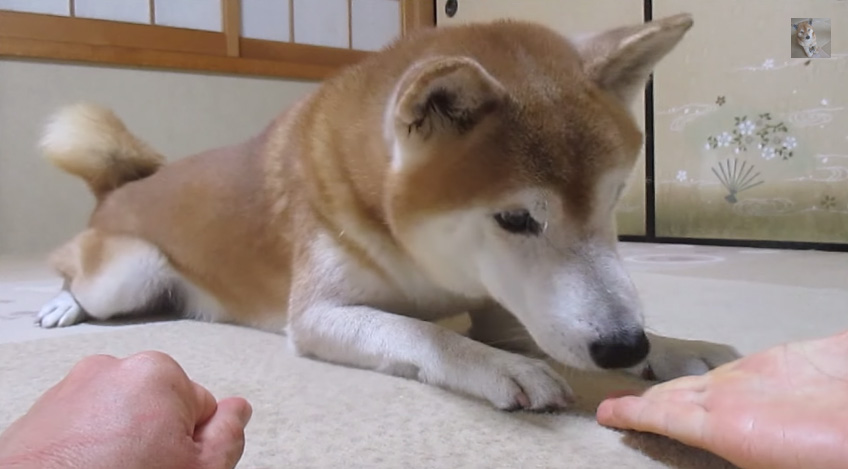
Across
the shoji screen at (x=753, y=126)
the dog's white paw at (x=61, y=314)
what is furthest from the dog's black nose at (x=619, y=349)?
the shoji screen at (x=753, y=126)

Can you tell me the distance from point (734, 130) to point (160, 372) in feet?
9.51

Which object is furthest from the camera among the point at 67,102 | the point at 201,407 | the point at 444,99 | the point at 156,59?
the point at 156,59

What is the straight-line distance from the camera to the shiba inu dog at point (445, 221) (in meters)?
0.99

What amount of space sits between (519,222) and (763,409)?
0.39m

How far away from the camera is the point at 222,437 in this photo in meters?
0.70

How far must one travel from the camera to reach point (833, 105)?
9.29ft

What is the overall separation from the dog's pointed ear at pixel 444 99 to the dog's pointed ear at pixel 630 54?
216mm

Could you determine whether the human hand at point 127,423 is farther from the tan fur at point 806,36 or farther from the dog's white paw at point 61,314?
the tan fur at point 806,36

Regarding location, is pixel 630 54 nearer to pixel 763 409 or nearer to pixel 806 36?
pixel 763 409

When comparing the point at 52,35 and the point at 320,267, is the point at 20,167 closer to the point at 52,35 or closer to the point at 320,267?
the point at 52,35

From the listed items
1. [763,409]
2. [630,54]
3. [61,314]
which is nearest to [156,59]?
[61,314]

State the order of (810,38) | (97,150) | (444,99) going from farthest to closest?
1. (810,38)
2. (97,150)
3. (444,99)

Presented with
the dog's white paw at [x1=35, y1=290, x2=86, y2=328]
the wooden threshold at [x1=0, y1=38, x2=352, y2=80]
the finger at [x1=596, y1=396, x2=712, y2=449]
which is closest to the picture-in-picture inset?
the wooden threshold at [x1=0, y1=38, x2=352, y2=80]

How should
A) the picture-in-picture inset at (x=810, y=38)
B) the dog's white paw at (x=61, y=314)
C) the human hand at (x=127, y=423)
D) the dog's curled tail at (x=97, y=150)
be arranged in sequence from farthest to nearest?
the picture-in-picture inset at (x=810, y=38) → the dog's curled tail at (x=97, y=150) → the dog's white paw at (x=61, y=314) → the human hand at (x=127, y=423)
